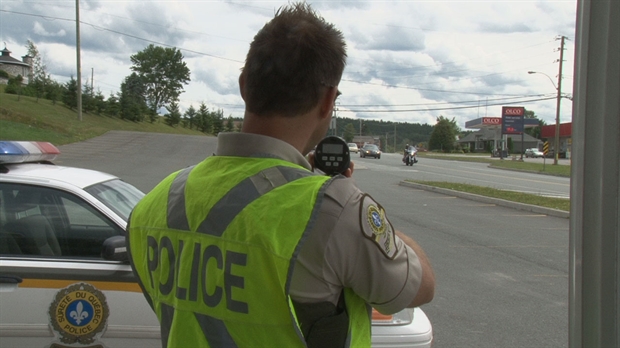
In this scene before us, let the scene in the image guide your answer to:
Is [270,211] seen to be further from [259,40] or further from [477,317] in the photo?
[477,317]

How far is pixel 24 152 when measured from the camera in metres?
3.76

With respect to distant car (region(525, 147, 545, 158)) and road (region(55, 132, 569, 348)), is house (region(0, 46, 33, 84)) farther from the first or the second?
road (region(55, 132, 569, 348))

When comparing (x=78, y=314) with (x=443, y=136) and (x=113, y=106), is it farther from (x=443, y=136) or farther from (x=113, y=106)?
(x=443, y=136)

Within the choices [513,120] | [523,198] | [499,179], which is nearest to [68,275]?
[523,198]

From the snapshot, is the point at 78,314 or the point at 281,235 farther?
the point at 78,314

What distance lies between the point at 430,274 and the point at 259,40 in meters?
0.77

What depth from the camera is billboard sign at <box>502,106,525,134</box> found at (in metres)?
73.2

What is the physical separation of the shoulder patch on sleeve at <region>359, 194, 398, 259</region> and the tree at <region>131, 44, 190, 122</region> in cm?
8483

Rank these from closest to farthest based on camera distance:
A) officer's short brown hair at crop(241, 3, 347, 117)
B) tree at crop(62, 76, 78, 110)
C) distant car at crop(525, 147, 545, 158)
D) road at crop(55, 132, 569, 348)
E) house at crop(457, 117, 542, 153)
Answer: officer's short brown hair at crop(241, 3, 347, 117), road at crop(55, 132, 569, 348), tree at crop(62, 76, 78, 110), distant car at crop(525, 147, 545, 158), house at crop(457, 117, 542, 153)

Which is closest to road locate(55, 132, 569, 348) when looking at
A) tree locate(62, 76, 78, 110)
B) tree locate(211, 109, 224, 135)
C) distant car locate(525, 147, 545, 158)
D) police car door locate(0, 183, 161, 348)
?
police car door locate(0, 183, 161, 348)

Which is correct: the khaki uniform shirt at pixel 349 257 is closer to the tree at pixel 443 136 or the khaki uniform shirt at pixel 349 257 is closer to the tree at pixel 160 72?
the tree at pixel 160 72

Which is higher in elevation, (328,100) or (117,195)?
(328,100)

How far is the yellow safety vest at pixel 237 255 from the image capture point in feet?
4.43

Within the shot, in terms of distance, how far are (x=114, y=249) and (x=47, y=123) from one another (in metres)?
35.8
